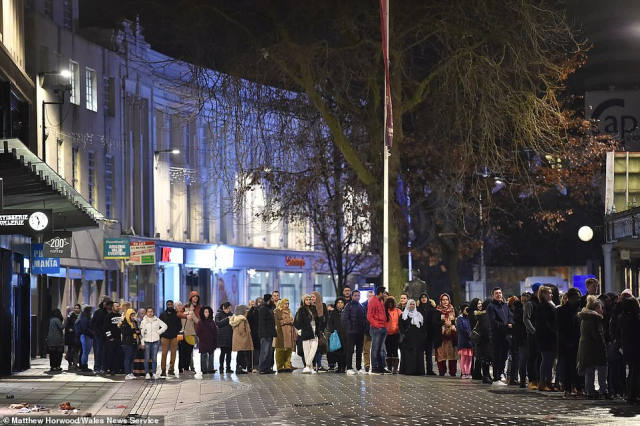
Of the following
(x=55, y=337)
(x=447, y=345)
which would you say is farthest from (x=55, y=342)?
(x=447, y=345)

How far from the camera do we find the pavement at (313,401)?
1790 centimetres

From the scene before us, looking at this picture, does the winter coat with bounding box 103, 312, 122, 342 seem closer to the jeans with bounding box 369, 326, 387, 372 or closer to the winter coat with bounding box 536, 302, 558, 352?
the jeans with bounding box 369, 326, 387, 372

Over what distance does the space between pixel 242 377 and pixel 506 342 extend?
6337 millimetres

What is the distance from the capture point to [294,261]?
73.1 metres

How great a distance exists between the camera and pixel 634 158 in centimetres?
3341

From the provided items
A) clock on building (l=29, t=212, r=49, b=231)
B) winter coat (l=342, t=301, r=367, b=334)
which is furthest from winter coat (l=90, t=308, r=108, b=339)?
clock on building (l=29, t=212, r=49, b=231)

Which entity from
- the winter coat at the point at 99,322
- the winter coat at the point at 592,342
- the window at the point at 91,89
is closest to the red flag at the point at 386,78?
the winter coat at the point at 99,322

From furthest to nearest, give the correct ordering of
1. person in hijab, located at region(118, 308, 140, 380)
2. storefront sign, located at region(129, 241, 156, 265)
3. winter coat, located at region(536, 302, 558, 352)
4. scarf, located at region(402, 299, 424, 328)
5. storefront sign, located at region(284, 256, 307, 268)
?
storefront sign, located at region(284, 256, 307, 268)
storefront sign, located at region(129, 241, 156, 265)
person in hijab, located at region(118, 308, 140, 380)
scarf, located at region(402, 299, 424, 328)
winter coat, located at region(536, 302, 558, 352)

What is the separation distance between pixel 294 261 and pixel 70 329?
39756mm

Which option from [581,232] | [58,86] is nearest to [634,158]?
[581,232]

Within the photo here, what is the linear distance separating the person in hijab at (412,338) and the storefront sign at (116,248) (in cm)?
1843

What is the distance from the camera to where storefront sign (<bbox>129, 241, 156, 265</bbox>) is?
46.1m

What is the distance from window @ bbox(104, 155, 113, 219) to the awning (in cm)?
1537

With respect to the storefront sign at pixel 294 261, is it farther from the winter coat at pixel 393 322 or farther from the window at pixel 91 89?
the winter coat at pixel 393 322
